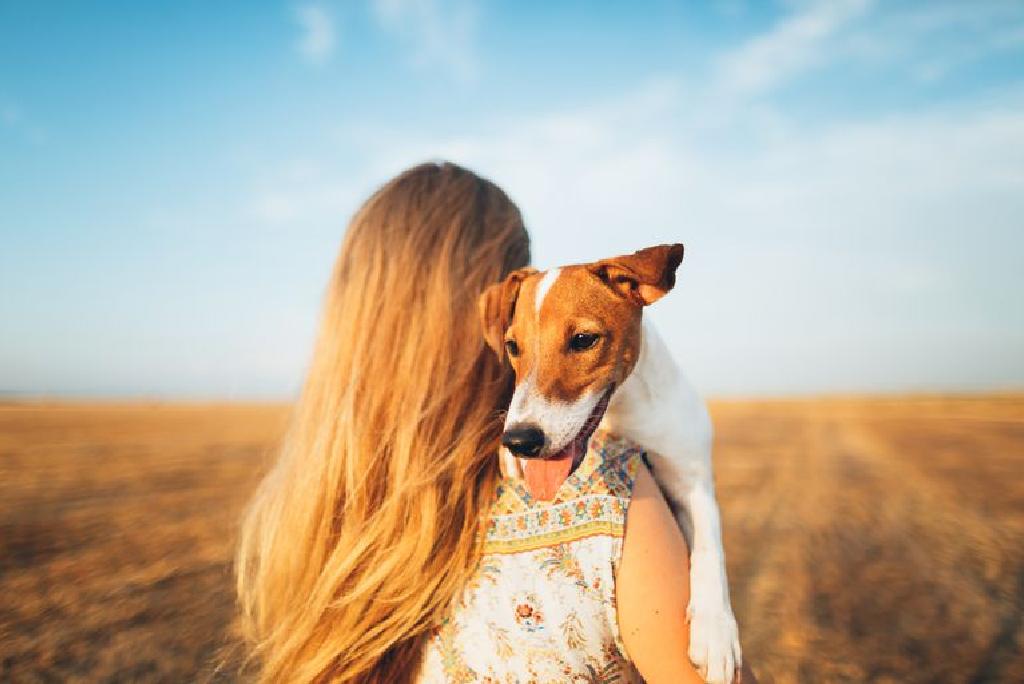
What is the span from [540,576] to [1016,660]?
5.18m

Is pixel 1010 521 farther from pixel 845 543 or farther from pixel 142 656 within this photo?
pixel 142 656

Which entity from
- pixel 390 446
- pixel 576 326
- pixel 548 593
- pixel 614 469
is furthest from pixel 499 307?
A: pixel 548 593

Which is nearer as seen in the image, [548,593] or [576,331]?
[548,593]

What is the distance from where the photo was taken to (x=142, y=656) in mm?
4621

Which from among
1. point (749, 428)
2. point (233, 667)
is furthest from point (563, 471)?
point (749, 428)

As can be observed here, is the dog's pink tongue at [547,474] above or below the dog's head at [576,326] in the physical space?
below

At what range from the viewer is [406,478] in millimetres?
1854

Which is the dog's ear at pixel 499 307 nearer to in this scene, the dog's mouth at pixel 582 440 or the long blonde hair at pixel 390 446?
the long blonde hair at pixel 390 446

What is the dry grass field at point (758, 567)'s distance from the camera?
4.75m

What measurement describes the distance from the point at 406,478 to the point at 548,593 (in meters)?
0.53

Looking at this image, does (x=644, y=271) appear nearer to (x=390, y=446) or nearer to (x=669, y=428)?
(x=669, y=428)

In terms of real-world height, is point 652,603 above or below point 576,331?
below

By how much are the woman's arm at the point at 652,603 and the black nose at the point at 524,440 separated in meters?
0.33

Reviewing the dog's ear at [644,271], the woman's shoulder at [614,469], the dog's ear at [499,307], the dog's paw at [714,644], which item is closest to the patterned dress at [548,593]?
the woman's shoulder at [614,469]
